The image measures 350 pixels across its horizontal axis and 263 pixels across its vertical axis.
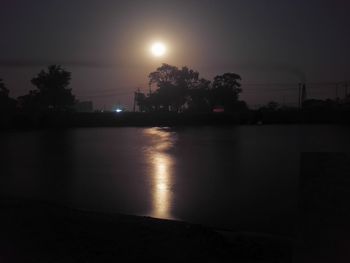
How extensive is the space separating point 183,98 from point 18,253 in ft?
226

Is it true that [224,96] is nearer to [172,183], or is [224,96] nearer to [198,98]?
[198,98]

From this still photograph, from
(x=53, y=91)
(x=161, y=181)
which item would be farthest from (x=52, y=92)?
(x=161, y=181)

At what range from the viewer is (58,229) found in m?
6.34

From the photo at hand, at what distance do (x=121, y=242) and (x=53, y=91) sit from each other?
58828 mm

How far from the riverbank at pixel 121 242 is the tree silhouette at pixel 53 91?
56.8m

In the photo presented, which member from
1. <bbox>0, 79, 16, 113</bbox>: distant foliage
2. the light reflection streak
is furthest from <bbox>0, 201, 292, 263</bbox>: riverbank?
<bbox>0, 79, 16, 113</bbox>: distant foliage

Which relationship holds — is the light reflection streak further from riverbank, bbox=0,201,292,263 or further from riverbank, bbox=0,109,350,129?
riverbank, bbox=0,109,350,129

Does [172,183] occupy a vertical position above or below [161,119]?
below

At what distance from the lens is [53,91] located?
61.9 metres

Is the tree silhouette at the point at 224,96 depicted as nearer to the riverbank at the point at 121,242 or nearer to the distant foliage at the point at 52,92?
the distant foliage at the point at 52,92

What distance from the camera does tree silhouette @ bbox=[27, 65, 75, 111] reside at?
62000 millimetres

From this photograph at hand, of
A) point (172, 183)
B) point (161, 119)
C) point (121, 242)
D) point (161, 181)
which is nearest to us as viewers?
point (121, 242)

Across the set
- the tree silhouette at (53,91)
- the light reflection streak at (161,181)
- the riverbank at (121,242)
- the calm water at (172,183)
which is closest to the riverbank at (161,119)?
the tree silhouette at (53,91)

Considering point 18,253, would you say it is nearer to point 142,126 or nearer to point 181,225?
point 181,225
